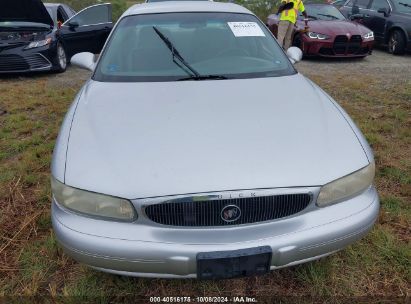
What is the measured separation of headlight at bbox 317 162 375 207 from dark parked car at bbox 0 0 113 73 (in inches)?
220

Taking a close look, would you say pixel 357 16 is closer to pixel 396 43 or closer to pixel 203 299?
pixel 396 43

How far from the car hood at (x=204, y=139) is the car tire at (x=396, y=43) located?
735 cm

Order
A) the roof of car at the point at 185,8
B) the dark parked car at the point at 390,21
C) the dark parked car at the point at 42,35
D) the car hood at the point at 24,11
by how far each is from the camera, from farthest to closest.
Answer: the dark parked car at the point at 390,21
the dark parked car at the point at 42,35
the car hood at the point at 24,11
the roof of car at the point at 185,8

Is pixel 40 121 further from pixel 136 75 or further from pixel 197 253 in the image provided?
pixel 197 253

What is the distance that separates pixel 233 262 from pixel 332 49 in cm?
714

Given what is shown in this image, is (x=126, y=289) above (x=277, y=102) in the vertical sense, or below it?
below

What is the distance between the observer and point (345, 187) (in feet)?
6.23

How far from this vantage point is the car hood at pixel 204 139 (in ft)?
5.82

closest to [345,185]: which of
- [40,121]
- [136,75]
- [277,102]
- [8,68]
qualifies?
[277,102]

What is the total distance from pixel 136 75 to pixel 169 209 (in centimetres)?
132

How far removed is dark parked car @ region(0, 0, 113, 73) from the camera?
624 centimetres

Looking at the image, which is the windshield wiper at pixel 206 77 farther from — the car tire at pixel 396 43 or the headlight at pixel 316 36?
the car tire at pixel 396 43

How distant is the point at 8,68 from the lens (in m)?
6.61

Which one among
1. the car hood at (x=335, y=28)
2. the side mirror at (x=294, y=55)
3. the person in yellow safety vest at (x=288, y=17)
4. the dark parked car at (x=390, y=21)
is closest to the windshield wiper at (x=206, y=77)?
the side mirror at (x=294, y=55)
